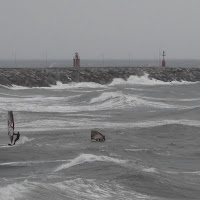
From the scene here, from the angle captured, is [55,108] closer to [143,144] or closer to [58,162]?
[143,144]

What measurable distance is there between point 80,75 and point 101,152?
44.0m

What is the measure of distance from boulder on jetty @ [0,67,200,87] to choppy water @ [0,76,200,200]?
16.7 meters

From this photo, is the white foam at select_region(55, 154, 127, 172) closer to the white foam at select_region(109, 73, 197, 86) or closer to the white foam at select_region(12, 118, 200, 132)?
the white foam at select_region(12, 118, 200, 132)

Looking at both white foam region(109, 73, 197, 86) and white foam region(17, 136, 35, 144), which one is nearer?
white foam region(17, 136, 35, 144)

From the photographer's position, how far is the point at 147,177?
59.7ft

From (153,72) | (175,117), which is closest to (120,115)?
(175,117)

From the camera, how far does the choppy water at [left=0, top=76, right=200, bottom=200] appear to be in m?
16.8

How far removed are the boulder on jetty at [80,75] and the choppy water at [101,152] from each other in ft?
54.7

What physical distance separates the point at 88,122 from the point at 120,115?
4.32 metres

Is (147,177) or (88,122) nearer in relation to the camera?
(147,177)

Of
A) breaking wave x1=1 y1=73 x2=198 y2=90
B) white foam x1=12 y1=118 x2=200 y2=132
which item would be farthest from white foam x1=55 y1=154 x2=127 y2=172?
breaking wave x1=1 y1=73 x2=198 y2=90

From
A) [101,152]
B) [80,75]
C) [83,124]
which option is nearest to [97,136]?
[101,152]

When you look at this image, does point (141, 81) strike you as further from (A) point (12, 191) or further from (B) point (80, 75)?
(A) point (12, 191)

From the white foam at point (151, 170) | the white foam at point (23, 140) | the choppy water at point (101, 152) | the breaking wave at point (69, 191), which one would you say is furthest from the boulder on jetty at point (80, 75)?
the breaking wave at point (69, 191)
